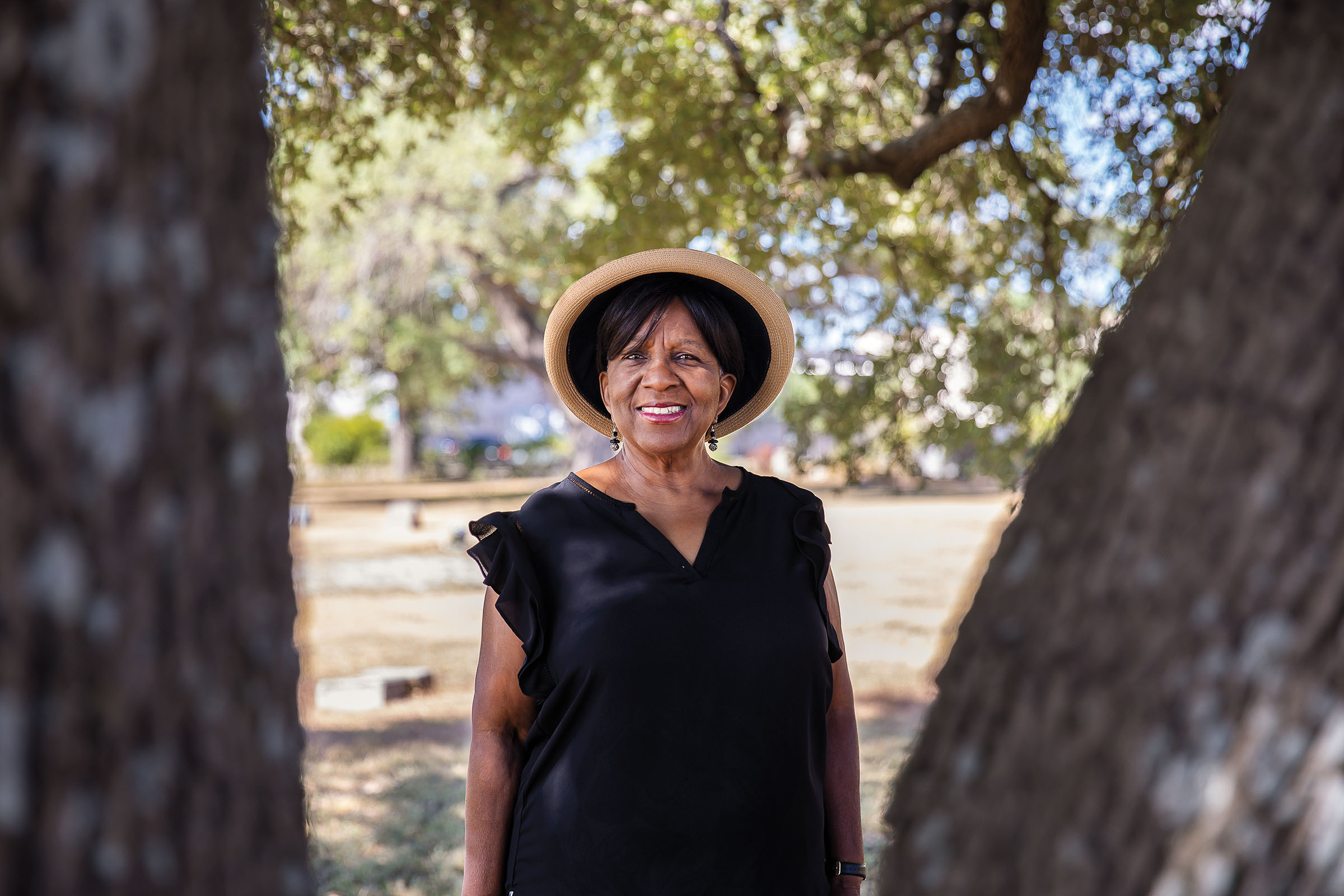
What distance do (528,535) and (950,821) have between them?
64.5 inches

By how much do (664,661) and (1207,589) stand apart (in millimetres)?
1509

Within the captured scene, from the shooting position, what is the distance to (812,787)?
2.50 m

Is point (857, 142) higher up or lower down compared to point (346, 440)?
higher up

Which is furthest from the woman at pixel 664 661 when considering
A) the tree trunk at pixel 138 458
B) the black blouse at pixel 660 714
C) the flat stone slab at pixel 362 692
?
the flat stone slab at pixel 362 692

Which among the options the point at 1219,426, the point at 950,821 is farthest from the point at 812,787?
the point at 1219,426

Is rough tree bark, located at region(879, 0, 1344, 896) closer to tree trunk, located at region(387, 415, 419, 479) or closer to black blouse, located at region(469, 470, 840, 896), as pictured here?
black blouse, located at region(469, 470, 840, 896)

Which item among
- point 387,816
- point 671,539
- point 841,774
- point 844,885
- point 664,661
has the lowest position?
point 387,816

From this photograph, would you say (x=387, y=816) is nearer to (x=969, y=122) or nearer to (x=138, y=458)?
(x=969, y=122)

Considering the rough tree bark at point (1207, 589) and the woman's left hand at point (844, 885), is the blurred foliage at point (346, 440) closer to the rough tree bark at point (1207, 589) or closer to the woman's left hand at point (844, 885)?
the woman's left hand at point (844, 885)

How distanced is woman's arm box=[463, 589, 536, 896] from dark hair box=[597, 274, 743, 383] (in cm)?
76

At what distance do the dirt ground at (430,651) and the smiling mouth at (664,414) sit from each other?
0.84 metres

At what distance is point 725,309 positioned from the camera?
9.74 ft

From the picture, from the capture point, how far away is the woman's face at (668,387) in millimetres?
2742

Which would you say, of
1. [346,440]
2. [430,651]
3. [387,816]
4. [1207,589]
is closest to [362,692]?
[430,651]
